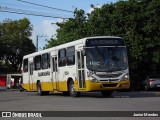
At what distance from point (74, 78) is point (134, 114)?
34.0 ft

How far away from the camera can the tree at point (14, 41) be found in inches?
3408

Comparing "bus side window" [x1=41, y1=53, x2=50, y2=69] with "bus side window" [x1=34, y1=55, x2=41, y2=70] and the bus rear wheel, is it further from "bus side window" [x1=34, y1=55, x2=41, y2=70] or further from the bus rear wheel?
the bus rear wheel

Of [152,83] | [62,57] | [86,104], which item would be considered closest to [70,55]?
[62,57]

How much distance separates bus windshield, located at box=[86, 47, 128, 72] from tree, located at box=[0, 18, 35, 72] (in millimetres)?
63831

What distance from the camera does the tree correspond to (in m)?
86.6

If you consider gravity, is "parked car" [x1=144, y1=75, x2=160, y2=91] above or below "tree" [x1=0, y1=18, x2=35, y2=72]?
below

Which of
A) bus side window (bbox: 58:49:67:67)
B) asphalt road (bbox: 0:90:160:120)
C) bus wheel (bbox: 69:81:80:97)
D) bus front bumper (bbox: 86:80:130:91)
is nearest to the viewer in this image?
asphalt road (bbox: 0:90:160:120)

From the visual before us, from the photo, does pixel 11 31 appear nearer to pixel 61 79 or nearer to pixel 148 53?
pixel 148 53

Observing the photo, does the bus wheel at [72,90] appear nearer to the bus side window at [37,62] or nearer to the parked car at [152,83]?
the bus side window at [37,62]

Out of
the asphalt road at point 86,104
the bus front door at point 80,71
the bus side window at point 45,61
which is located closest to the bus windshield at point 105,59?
the bus front door at point 80,71

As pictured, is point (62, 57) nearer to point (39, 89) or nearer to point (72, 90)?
point (72, 90)

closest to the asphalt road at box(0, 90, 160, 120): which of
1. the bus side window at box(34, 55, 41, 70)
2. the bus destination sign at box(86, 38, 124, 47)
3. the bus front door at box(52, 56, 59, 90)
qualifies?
the bus destination sign at box(86, 38, 124, 47)

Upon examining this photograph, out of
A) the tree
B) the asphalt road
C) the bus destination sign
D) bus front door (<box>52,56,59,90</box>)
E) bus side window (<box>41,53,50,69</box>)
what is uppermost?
the tree

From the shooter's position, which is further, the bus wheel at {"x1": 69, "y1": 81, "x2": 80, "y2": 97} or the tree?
the tree
